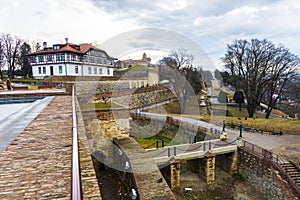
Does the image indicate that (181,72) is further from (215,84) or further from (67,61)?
(67,61)

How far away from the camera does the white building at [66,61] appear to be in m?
29.5

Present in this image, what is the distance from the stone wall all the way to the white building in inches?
1034

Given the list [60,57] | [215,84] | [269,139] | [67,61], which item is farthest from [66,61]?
[269,139]

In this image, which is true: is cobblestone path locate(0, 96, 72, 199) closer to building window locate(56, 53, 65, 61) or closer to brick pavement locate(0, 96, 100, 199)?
brick pavement locate(0, 96, 100, 199)

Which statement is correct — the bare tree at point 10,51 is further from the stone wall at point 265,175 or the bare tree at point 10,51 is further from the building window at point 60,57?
the stone wall at point 265,175

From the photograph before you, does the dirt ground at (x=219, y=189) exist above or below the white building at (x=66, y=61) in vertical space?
below

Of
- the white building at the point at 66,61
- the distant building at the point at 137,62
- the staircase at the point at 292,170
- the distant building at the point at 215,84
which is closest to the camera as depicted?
the staircase at the point at 292,170

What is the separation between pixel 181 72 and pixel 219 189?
61.5 ft

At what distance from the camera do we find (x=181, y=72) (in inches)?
1062

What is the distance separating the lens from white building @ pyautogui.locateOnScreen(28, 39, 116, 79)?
29500mm

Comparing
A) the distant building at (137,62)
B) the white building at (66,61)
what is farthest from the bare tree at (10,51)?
the distant building at (137,62)

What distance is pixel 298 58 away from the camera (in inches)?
784

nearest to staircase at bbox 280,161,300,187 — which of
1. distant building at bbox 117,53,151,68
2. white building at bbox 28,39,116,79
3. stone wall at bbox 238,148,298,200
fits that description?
stone wall at bbox 238,148,298,200

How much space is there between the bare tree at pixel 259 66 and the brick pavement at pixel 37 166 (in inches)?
873
